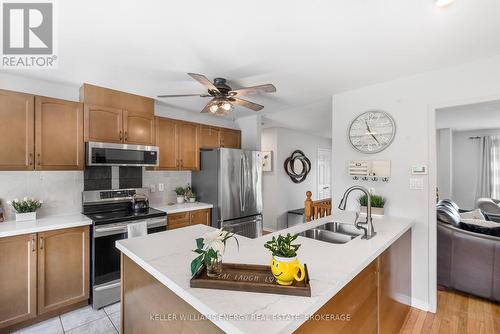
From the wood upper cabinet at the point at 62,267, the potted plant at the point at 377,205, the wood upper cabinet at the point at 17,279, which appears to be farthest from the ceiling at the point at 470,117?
the wood upper cabinet at the point at 17,279

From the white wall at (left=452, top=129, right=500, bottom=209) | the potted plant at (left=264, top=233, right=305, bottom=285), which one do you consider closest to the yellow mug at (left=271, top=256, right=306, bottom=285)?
the potted plant at (left=264, top=233, right=305, bottom=285)

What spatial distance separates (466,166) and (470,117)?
2158 mm

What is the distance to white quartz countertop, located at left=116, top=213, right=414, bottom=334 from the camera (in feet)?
2.52

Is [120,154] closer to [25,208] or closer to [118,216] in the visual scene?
[118,216]

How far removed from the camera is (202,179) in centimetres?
355

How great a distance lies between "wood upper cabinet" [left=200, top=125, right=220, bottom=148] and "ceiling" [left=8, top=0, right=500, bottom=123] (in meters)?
1.13

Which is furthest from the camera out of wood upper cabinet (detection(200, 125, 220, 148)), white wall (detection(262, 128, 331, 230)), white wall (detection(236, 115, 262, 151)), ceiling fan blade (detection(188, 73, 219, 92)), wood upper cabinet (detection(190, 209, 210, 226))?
white wall (detection(262, 128, 331, 230))

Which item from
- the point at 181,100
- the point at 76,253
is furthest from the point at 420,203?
the point at 76,253

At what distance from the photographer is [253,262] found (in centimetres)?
120

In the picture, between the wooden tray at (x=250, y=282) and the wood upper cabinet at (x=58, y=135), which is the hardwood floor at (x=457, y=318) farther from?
the wood upper cabinet at (x=58, y=135)

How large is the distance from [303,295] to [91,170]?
2.88m

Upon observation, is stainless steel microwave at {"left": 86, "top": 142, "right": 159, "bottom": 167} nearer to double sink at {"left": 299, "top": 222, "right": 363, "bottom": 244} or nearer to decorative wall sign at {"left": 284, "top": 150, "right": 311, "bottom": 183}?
double sink at {"left": 299, "top": 222, "right": 363, "bottom": 244}

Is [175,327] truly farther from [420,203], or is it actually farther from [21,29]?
[420,203]

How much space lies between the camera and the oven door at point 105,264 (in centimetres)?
233
